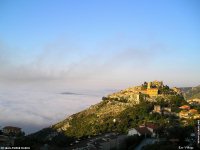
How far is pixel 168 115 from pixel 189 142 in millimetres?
44704

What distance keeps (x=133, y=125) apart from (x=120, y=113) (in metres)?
16.1

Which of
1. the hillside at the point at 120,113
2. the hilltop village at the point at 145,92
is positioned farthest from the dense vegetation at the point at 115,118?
the hilltop village at the point at 145,92

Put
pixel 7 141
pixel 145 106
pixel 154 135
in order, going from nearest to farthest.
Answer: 1. pixel 7 141
2. pixel 154 135
3. pixel 145 106

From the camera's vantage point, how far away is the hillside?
8569 cm

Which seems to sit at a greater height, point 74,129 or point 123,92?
point 123,92

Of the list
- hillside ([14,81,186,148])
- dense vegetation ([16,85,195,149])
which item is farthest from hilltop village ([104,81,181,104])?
dense vegetation ([16,85,195,149])

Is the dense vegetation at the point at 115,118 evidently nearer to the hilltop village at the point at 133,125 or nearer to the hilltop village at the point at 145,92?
the hilltop village at the point at 133,125

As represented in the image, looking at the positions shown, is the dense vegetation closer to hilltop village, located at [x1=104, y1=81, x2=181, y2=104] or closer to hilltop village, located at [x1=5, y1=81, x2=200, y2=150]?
hilltop village, located at [x1=5, y1=81, x2=200, y2=150]

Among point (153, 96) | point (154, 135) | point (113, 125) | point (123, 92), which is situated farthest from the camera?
point (123, 92)

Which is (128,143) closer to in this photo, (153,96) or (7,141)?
(7,141)

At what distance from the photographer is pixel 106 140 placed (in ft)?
170

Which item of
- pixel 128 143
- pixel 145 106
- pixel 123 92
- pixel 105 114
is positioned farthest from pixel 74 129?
pixel 128 143

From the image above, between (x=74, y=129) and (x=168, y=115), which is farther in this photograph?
(x=74, y=129)

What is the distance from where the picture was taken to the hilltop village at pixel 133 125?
48.9m
